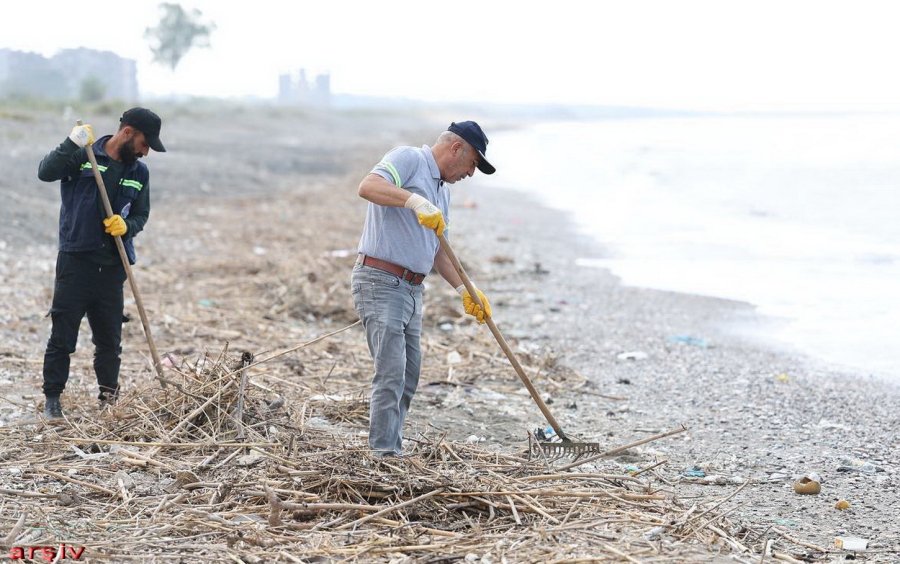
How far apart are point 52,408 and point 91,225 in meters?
1.10

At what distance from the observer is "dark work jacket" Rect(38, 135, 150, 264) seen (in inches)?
208

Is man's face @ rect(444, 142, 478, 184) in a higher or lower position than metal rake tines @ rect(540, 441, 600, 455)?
higher

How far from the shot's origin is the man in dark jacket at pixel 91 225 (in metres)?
5.35

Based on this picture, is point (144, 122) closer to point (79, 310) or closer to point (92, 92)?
point (79, 310)

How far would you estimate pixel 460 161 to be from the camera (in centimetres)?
491

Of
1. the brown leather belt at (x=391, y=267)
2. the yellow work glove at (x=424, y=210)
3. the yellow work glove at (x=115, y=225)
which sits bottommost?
the brown leather belt at (x=391, y=267)

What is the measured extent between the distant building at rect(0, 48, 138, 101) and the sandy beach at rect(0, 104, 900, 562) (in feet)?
153

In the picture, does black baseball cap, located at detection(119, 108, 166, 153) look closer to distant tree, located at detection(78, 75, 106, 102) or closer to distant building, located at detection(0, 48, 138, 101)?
distant tree, located at detection(78, 75, 106, 102)

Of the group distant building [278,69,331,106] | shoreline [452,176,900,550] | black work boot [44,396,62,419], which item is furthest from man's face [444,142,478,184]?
distant building [278,69,331,106]

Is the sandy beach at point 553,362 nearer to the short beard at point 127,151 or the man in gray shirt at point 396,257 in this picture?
the man in gray shirt at point 396,257

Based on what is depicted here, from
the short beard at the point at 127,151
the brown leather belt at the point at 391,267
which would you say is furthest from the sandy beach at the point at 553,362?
the short beard at the point at 127,151

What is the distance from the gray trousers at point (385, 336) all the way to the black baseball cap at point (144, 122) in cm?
150

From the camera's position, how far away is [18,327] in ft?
26.2

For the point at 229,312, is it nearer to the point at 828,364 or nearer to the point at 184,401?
the point at 184,401
